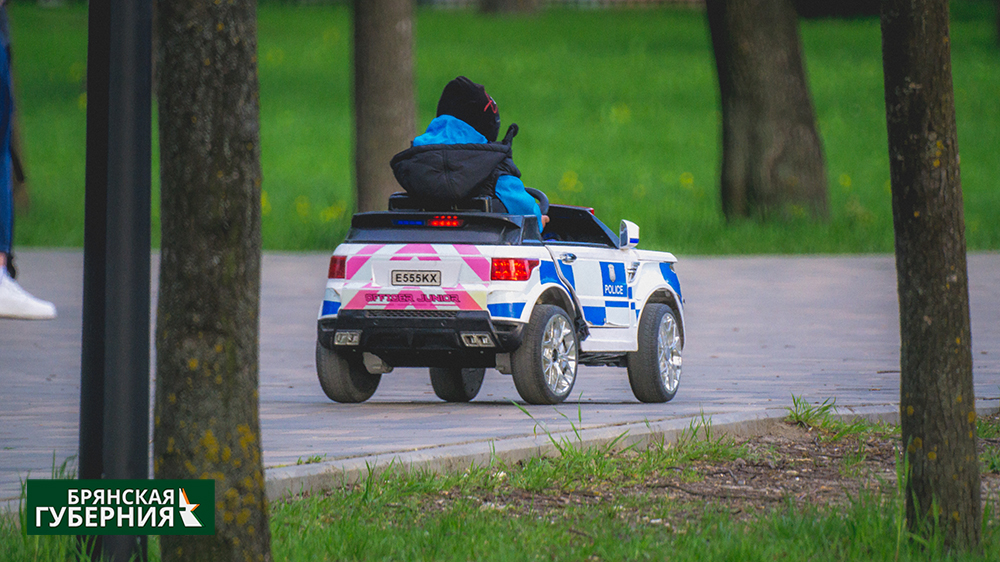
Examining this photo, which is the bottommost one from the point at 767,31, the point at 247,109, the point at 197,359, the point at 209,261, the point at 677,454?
the point at 677,454

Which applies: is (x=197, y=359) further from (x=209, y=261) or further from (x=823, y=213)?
(x=823, y=213)

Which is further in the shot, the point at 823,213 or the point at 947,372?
the point at 823,213

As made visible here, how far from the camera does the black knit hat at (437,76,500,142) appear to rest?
833 centimetres

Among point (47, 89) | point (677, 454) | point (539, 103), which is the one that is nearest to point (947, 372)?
point (677, 454)

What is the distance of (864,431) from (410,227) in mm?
2563

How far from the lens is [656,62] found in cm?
4153

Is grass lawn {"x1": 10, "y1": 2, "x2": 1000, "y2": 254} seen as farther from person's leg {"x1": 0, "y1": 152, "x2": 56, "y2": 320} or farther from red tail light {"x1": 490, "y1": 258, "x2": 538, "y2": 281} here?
red tail light {"x1": 490, "y1": 258, "x2": 538, "y2": 281}

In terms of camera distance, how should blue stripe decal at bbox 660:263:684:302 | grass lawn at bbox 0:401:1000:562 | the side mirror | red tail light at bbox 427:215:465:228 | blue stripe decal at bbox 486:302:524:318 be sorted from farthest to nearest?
blue stripe decal at bbox 660:263:684:302 < the side mirror < red tail light at bbox 427:215:465:228 < blue stripe decal at bbox 486:302:524:318 < grass lawn at bbox 0:401:1000:562

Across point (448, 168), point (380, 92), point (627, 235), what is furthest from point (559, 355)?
point (380, 92)

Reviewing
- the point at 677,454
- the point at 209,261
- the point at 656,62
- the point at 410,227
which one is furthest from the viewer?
the point at 656,62

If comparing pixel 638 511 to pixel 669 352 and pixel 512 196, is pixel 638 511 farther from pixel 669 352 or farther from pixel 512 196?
pixel 669 352

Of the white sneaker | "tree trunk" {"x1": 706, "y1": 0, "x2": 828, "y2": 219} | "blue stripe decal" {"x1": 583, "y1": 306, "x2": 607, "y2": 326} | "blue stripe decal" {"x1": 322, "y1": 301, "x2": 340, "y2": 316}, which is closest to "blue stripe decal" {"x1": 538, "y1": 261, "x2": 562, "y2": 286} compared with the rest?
"blue stripe decal" {"x1": 583, "y1": 306, "x2": 607, "y2": 326}

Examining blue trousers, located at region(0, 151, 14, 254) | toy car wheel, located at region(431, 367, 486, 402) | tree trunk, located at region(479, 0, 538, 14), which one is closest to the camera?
toy car wheel, located at region(431, 367, 486, 402)

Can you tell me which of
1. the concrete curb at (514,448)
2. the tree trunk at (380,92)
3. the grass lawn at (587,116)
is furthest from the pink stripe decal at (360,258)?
the grass lawn at (587,116)
